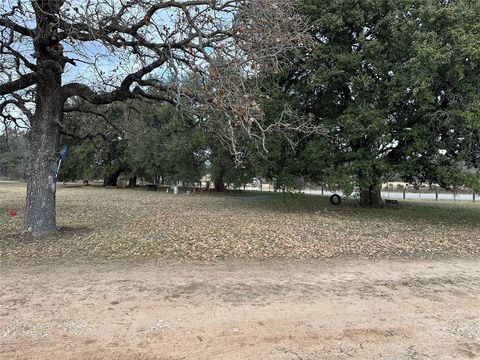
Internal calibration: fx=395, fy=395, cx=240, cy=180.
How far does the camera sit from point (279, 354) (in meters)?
3.52

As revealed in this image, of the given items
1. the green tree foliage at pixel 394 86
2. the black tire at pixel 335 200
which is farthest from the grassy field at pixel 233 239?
the black tire at pixel 335 200

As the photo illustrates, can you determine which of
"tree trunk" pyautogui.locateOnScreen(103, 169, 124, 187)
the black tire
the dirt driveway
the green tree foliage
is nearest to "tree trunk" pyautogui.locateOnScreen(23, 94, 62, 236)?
the dirt driveway

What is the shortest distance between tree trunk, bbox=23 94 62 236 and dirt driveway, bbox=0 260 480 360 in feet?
8.88

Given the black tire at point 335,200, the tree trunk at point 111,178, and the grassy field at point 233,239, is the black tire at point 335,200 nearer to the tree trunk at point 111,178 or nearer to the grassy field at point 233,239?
the grassy field at point 233,239

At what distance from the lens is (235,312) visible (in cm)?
454

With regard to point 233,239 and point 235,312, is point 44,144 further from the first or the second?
point 235,312

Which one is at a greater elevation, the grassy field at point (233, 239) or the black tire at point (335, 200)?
the black tire at point (335, 200)

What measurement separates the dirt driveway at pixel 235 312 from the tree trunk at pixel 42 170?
2706 mm

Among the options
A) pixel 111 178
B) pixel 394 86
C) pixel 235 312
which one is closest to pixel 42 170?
pixel 235 312

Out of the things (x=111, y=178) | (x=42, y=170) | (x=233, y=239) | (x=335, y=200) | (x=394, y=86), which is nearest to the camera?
(x=42, y=170)

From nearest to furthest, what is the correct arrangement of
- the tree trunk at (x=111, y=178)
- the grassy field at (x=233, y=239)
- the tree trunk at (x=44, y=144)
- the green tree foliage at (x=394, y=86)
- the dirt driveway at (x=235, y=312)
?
the dirt driveway at (x=235, y=312)
the grassy field at (x=233, y=239)
the tree trunk at (x=44, y=144)
the green tree foliage at (x=394, y=86)
the tree trunk at (x=111, y=178)

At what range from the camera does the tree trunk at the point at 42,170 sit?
29.3 feet

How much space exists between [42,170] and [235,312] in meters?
6.48

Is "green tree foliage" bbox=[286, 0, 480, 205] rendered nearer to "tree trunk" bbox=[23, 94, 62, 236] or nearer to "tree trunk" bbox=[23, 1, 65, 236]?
"tree trunk" bbox=[23, 1, 65, 236]
